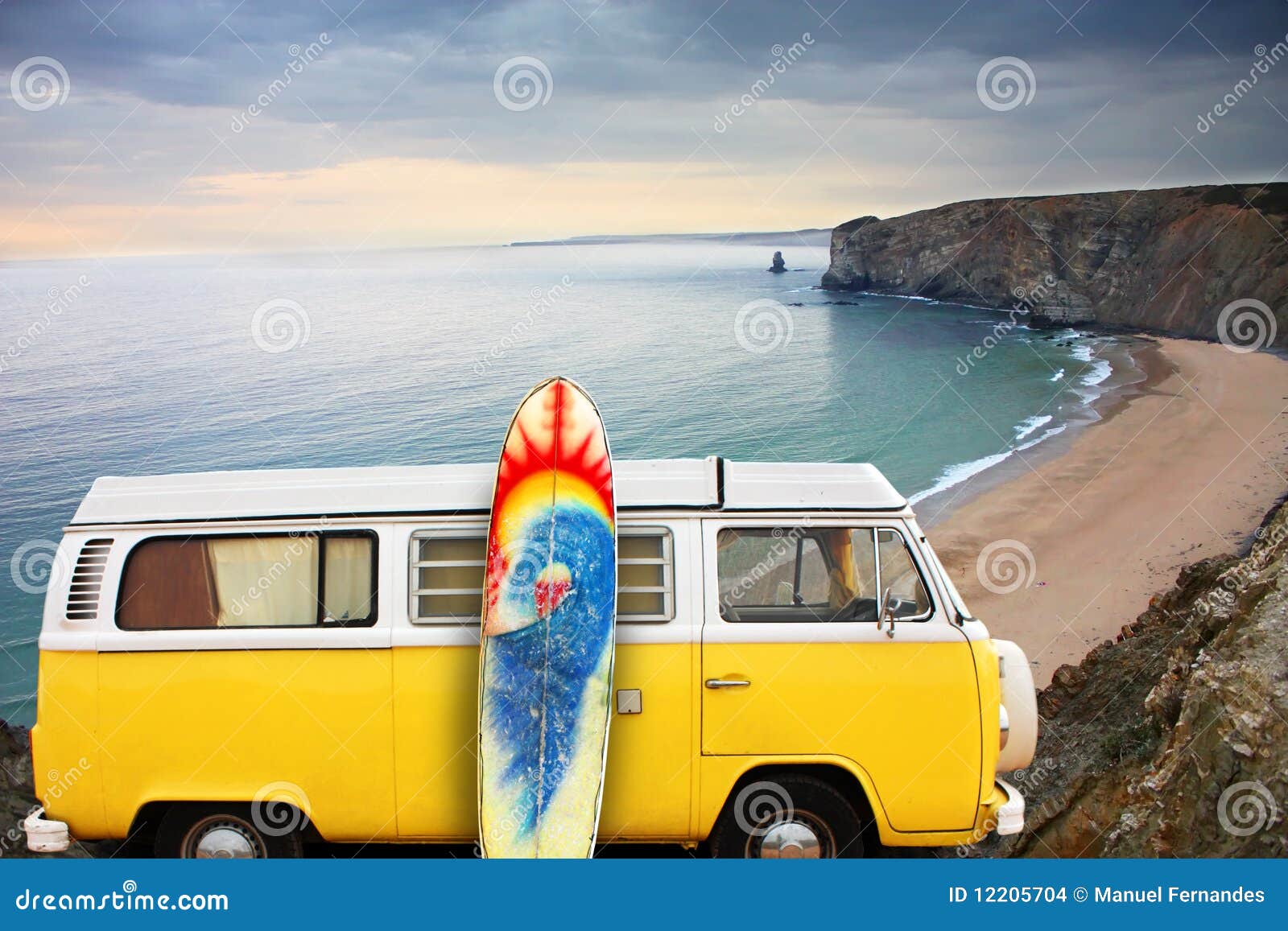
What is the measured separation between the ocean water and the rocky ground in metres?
21.3

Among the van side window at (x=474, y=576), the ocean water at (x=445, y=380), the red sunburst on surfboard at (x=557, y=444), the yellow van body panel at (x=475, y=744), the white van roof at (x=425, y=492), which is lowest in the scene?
the yellow van body panel at (x=475, y=744)

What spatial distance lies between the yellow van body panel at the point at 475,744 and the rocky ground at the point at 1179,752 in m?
3.00

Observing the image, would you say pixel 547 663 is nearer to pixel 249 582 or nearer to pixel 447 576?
pixel 447 576

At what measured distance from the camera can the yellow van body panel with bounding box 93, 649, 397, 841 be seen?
6.19 m

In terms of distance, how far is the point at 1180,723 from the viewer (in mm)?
7332

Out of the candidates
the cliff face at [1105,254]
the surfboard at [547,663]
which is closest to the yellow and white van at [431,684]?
the surfboard at [547,663]

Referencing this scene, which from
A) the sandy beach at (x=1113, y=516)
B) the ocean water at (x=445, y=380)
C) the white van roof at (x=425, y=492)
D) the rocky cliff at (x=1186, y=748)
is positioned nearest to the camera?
the white van roof at (x=425, y=492)

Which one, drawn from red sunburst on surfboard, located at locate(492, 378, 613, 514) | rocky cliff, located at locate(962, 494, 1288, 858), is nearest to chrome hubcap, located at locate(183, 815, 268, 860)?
red sunburst on surfboard, located at locate(492, 378, 613, 514)

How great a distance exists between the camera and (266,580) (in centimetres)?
642

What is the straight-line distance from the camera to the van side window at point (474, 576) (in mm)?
6289

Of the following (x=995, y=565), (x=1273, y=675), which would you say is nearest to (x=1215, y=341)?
(x=995, y=565)

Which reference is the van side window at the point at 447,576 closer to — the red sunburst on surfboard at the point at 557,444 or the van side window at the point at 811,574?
the red sunburst on surfboard at the point at 557,444

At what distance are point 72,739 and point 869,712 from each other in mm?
4705

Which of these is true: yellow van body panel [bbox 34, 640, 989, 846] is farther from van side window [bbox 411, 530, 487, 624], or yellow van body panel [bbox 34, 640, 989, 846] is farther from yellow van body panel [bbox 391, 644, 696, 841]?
van side window [bbox 411, 530, 487, 624]
